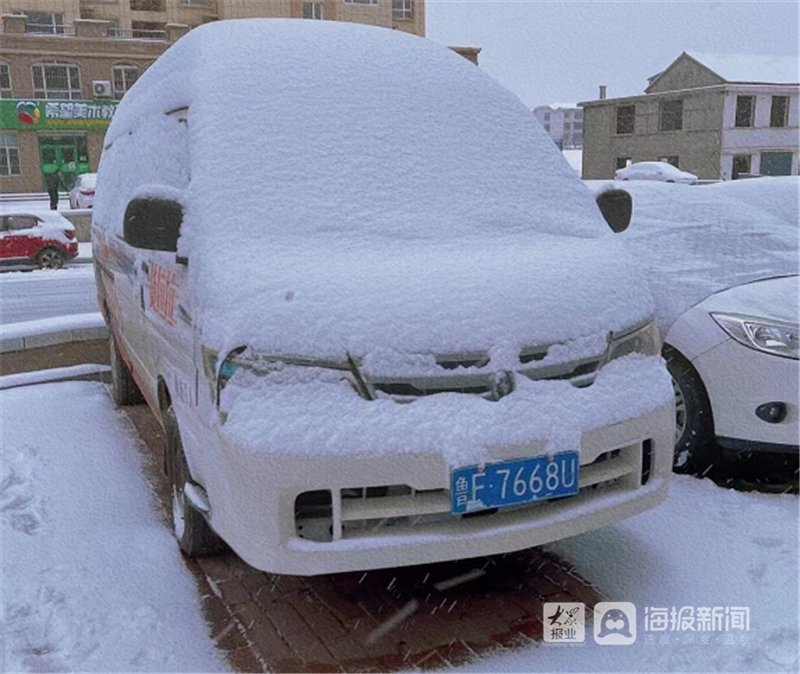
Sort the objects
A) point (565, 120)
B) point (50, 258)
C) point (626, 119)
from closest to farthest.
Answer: point (50, 258)
point (626, 119)
point (565, 120)

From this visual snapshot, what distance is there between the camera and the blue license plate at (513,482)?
2340 mm

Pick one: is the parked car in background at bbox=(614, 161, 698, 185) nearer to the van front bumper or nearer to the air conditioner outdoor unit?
the air conditioner outdoor unit

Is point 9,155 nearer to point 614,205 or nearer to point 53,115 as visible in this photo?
point 53,115

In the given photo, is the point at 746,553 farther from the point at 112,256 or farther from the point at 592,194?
the point at 112,256

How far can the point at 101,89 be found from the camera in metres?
36.0

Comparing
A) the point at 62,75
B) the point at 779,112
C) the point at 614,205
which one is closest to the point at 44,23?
the point at 62,75

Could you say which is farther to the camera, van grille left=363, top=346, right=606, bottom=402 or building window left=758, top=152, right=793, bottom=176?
building window left=758, top=152, right=793, bottom=176

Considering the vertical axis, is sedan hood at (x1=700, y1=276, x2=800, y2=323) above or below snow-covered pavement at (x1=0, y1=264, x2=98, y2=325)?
above

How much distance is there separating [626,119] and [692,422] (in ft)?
139

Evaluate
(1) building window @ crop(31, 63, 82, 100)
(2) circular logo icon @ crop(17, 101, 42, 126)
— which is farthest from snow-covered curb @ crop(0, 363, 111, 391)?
(1) building window @ crop(31, 63, 82, 100)

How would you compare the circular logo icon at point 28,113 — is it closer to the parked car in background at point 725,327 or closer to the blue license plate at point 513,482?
the parked car in background at point 725,327

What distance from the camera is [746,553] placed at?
126 inches

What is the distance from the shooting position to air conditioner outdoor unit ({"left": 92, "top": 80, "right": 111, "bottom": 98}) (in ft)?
118

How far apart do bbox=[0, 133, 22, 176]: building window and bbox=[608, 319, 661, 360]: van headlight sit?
3781 cm
